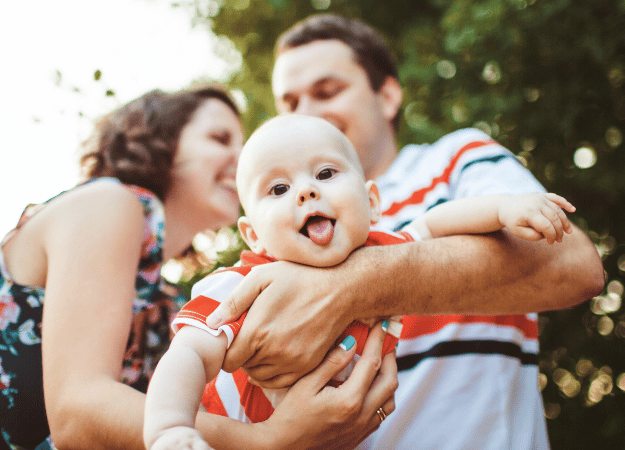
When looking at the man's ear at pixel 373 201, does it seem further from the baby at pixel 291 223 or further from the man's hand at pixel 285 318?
the man's hand at pixel 285 318

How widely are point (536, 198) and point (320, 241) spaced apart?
66 centimetres

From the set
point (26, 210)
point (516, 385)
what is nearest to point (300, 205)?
point (516, 385)

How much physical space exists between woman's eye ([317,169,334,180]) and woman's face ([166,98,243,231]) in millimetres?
1640

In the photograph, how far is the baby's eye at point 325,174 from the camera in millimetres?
1372

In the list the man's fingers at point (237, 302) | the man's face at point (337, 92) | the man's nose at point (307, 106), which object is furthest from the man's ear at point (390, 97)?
the man's fingers at point (237, 302)

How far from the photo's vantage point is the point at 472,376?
5.67 ft

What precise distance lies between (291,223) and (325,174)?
20 cm

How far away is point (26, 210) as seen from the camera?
2010mm

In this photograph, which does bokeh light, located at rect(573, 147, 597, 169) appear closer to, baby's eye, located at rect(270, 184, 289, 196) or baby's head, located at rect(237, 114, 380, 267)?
baby's head, located at rect(237, 114, 380, 267)

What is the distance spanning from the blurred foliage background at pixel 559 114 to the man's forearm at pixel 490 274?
2.43 meters

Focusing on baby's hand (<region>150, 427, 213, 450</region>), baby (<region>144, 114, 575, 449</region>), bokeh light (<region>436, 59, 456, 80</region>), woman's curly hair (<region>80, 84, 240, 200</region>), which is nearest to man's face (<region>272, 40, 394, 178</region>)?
woman's curly hair (<region>80, 84, 240, 200</region>)

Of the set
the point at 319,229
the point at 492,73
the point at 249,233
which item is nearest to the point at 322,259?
the point at 319,229

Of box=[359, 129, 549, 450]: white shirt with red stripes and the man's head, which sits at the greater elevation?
the man's head

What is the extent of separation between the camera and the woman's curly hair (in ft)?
8.70
